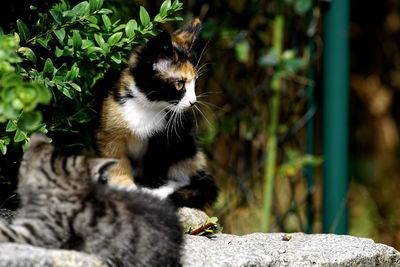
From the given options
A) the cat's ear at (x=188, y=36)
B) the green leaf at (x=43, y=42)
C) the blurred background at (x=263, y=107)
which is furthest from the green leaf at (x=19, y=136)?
the blurred background at (x=263, y=107)

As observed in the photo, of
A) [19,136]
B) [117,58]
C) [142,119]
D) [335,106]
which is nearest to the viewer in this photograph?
[19,136]

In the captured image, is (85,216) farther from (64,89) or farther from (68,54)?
(68,54)

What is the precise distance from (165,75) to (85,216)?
4.57 ft

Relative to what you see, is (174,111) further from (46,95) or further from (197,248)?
(46,95)

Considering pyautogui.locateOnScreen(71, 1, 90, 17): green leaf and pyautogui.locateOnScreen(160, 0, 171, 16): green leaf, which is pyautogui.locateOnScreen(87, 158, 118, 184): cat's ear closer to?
pyautogui.locateOnScreen(71, 1, 90, 17): green leaf

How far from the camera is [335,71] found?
5340 millimetres

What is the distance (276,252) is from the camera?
138 inches

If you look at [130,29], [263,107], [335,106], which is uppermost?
[130,29]

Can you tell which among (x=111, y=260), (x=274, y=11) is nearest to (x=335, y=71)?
(x=274, y=11)

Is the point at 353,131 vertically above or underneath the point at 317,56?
underneath

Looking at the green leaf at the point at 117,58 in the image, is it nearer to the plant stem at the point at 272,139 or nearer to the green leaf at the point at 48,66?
the green leaf at the point at 48,66

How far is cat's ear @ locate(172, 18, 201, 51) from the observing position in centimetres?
430

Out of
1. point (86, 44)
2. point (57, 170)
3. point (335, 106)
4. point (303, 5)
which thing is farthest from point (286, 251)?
point (303, 5)

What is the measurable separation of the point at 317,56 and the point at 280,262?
2.62 m
